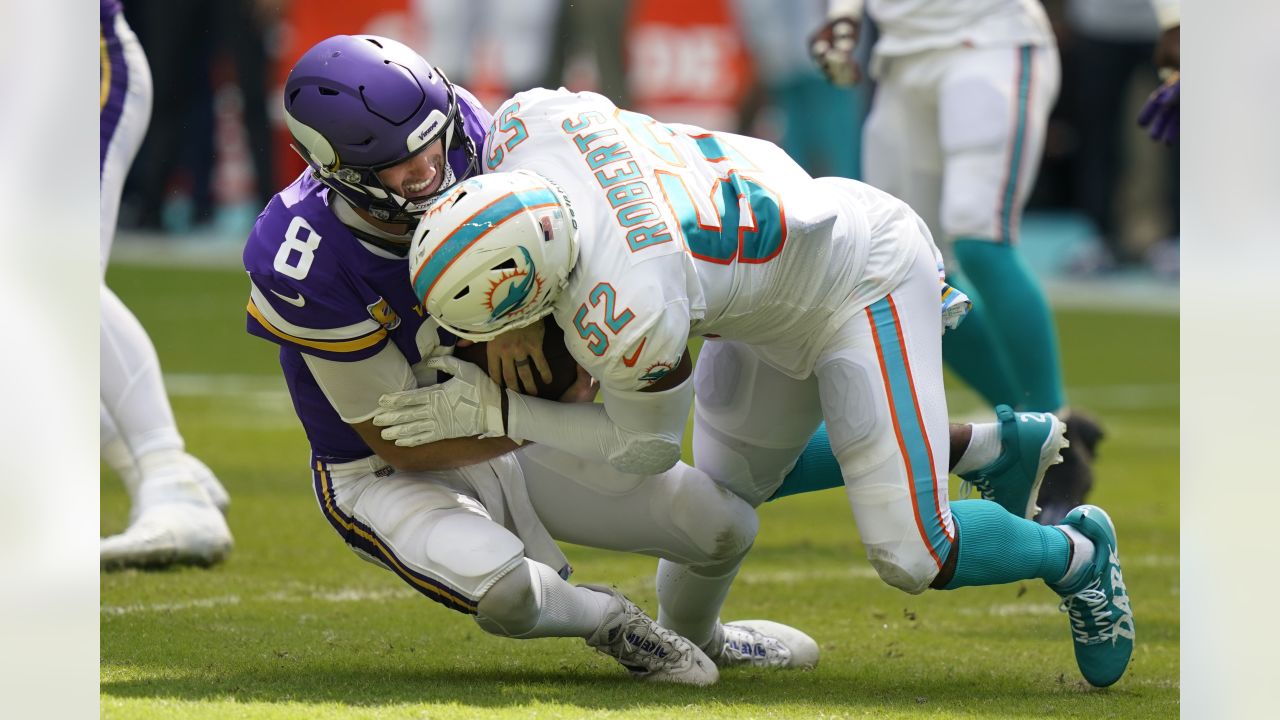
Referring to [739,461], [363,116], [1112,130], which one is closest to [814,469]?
[739,461]

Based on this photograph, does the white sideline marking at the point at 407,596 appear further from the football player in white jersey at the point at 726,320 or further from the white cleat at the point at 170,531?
the football player in white jersey at the point at 726,320

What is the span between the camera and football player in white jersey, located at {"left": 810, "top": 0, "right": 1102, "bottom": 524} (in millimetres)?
4430

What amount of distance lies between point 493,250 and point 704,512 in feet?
2.55

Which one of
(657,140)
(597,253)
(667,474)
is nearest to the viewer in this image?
(597,253)

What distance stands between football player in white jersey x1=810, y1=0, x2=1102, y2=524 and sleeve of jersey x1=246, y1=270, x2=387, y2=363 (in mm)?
1957

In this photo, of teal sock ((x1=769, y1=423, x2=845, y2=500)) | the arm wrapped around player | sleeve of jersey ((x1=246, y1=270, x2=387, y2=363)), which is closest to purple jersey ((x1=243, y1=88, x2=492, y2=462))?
sleeve of jersey ((x1=246, y1=270, x2=387, y2=363))

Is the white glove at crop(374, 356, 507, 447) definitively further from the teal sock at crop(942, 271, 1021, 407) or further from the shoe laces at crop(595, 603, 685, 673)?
the teal sock at crop(942, 271, 1021, 407)

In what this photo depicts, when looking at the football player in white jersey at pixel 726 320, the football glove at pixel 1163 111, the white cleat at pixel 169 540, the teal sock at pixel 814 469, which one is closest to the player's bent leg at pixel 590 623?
the football player in white jersey at pixel 726 320

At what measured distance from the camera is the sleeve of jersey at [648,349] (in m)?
2.60
